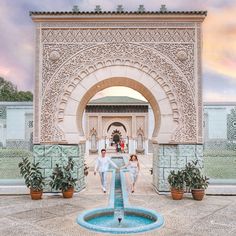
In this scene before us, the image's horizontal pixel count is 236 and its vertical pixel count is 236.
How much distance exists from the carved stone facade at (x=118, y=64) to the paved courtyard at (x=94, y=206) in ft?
3.89

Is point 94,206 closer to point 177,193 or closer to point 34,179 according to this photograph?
point 34,179

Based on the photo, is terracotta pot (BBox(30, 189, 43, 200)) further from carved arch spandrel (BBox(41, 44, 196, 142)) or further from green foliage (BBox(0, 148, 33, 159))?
green foliage (BBox(0, 148, 33, 159))

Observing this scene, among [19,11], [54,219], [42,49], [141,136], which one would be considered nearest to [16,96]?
[141,136]

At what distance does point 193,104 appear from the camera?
5613 mm

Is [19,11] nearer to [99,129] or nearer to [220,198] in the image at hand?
[220,198]

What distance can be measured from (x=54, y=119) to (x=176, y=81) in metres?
2.60

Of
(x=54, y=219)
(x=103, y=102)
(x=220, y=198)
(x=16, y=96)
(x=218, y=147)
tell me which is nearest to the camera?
(x=54, y=219)

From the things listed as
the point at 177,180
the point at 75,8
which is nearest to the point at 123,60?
the point at 75,8

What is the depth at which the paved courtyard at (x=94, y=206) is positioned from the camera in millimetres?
3625

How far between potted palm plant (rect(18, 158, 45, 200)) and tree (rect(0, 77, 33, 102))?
22006mm

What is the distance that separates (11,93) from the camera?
90.2ft

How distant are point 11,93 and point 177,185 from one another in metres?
25.4

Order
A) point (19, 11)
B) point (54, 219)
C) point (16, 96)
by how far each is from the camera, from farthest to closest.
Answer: point (16, 96)
point (19, 11)
point (54, 219)

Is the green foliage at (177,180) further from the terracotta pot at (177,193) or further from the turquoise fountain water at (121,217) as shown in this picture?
the turquoise fountain water at (121,217)
